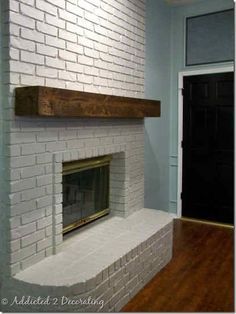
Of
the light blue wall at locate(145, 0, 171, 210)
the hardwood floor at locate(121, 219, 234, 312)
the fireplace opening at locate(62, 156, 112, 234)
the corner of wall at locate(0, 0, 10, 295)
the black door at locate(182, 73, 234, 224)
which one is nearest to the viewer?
the corner of wall at locate(0, 0, 10, 295)

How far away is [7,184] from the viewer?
197 cm

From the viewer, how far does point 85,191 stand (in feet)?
9.61

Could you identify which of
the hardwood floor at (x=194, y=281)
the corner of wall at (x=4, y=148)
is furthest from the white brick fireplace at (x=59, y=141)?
the hardwood floor at (x=194, y=281)

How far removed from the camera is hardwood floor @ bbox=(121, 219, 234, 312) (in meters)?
2.38

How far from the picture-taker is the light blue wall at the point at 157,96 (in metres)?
3.90

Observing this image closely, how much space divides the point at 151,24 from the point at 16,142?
2650 millimetres

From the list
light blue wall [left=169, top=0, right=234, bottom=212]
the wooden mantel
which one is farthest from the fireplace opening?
light blue wall [left=169, top=0, right=234, bottom=212]

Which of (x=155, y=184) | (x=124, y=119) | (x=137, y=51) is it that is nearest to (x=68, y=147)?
(x=124, y=119)

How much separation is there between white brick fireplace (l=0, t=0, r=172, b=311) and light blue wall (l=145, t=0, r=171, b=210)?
2.42 ft

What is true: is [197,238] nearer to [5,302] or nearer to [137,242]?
[137,242]

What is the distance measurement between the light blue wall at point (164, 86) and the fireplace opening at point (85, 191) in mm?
909

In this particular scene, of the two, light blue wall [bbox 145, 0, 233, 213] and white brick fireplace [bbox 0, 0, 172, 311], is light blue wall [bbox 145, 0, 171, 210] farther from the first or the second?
white brick fireplace [bbox 0, 0, 172, 311]

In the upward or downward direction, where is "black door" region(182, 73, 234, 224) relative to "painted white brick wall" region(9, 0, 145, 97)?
downward

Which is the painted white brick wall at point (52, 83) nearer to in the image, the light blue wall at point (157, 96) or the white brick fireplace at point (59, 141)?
the white brick fireplace at point (59, 141)
